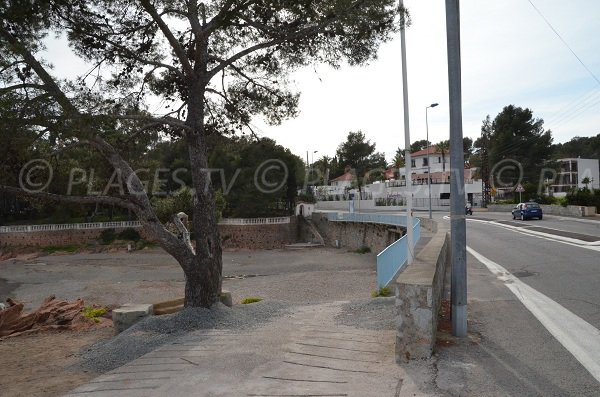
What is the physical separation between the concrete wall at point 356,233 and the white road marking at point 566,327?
1820cm

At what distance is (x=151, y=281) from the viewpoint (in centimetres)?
2941

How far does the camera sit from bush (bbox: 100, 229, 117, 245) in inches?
1943

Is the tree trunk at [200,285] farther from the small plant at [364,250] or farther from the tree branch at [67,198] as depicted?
the small plant at [364,250]

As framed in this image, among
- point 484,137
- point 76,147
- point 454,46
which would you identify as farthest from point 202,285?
point 484,137

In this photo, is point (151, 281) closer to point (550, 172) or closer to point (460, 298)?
point (460, 298)

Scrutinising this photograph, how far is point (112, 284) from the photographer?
28016 mm

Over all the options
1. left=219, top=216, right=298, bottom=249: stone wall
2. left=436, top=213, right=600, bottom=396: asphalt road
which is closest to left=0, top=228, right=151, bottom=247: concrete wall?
left=219, top=216, right=298, bottom=249: stone wall

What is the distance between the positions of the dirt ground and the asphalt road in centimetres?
509

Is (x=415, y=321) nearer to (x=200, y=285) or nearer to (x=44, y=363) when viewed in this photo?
(x=200, y=285)

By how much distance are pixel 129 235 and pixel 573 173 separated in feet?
241

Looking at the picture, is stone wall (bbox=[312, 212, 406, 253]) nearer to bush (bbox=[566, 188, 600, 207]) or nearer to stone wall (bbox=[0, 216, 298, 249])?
stone wall (bbox=[0, 216, 298, 249])

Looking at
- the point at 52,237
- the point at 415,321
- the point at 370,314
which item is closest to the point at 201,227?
the point at 370,314

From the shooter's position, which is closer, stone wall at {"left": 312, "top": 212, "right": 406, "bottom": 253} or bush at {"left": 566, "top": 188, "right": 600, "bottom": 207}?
stone wall at {"left": 312, "top": 212, "right": 406, "bottom": 253}

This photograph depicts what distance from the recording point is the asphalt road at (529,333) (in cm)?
457
